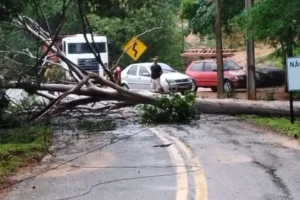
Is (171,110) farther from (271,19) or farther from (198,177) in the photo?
(198,177)

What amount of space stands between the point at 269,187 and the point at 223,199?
941 millimetres

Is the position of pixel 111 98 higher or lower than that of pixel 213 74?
lower

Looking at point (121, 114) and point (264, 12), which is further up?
point (264, 12)

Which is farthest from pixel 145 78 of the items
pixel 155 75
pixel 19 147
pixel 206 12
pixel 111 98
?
pixel 19 147

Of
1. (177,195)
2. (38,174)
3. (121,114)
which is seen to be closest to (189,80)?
(121,114)

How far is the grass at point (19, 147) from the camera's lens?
10.9 meters

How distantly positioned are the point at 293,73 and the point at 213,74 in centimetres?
1873

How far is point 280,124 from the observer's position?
51.0ft

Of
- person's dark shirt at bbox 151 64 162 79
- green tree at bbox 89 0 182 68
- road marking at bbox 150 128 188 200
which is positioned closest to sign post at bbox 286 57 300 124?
road marking at bbox 150 128 188 200

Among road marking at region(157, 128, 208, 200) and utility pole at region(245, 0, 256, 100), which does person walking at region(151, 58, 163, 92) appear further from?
road marking at region(157, 128, 208, 200)

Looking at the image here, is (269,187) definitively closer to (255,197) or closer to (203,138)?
(255,197)

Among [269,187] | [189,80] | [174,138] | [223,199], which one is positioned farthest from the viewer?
[189,80]

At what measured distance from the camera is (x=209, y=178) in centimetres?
894

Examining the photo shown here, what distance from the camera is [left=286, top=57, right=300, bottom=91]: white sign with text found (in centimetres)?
1481
